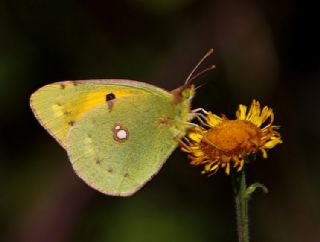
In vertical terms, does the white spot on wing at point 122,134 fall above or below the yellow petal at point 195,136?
above

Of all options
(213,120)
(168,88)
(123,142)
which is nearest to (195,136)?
(213,120)

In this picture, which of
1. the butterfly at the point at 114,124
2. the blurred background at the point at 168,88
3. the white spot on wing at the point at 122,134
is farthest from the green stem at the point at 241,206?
the blurred background at the point at 168,88

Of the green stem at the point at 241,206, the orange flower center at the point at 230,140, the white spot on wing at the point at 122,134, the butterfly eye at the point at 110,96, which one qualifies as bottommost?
the green stem at the point at 241,206

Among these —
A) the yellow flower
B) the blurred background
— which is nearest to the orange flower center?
the yellow flower

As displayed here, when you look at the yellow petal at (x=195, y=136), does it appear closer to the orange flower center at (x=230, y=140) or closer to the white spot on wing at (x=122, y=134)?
the orange flower center at (x=230, y=140)

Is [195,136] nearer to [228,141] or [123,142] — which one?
[228,141]
